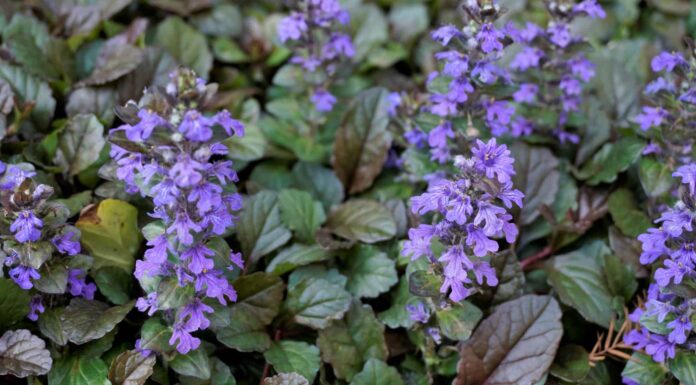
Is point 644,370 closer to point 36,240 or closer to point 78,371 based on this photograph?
point 78,371

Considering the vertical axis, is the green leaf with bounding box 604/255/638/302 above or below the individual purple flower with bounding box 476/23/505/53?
below

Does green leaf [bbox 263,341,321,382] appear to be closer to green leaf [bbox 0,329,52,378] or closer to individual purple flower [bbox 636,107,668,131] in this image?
green leaf [bbox 0,329,52,378]

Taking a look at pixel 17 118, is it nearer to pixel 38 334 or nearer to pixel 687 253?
pixel 38 334

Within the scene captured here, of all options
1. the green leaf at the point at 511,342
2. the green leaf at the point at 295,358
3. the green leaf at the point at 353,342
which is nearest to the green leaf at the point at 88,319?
the green leaf at the point at 295,358

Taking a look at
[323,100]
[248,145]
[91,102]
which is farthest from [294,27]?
[91,102]

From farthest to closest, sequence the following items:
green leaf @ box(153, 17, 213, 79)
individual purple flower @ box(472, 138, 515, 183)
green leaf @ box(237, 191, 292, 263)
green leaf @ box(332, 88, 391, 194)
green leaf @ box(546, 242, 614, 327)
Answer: green leaf @ box(153, 17, 213, 79) → green leaf @ box(332, 88, 391, 194) → green leaf @ box(237, 191, 292, 263) → green leaf @ box(546, 242, 614, 327) → individual purple flower @ box(472, 138, 515, 183)

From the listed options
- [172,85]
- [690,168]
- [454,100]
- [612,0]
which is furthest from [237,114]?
[612,0]

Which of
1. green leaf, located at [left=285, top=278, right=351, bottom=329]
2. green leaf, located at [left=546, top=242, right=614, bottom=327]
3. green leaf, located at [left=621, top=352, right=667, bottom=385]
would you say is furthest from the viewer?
green leaf, located at [left=546, top=242, right=614, bottom=327]

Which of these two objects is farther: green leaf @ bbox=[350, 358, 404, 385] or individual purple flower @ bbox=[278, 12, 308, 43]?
individual purple flower @ bbox=[278, 12, 308, 43]

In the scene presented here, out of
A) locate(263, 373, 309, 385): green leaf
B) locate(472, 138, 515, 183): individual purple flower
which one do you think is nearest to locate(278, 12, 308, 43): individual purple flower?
locate(472, 138, 515, 183): individual purple flower
